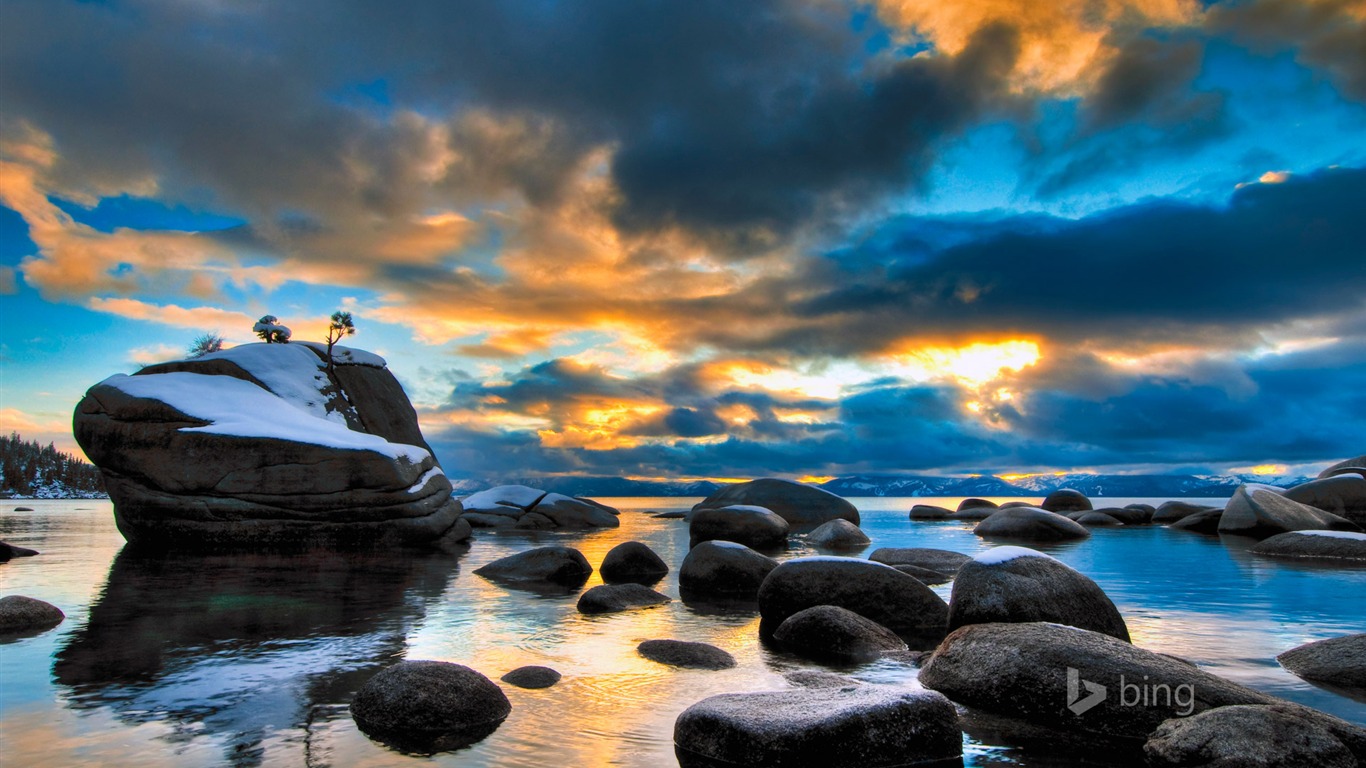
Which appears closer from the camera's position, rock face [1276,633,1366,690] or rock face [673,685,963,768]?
rock face [673,685,963,768]

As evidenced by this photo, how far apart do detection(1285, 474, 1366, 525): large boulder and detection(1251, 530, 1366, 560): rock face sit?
12.5 metres

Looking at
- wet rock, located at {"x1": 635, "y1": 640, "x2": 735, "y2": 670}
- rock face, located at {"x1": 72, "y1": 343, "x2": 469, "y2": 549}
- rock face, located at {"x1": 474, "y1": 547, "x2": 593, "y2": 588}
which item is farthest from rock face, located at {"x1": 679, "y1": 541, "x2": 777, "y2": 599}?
rock face, located at {"x1": 72, "y1": 343, "x2": 469, "y2": 549}

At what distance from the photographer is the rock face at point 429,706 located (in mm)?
5938

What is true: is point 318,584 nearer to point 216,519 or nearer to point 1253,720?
point 216,519

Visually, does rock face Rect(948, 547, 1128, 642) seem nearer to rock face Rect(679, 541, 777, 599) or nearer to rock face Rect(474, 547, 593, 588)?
rock face Rect(679, 541, 777, 599)

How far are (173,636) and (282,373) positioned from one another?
2194 cm

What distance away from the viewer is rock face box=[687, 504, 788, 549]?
26.7 m

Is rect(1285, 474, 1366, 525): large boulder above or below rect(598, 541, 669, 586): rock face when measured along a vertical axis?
above

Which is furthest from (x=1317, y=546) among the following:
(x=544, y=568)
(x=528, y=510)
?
(x=528, y=510)

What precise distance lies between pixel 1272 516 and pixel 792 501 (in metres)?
21.9

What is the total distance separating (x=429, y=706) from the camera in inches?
245

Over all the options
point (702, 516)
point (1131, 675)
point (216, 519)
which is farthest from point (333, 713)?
point (702, 516)

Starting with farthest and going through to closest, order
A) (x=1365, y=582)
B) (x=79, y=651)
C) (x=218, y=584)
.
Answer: (x=1365, y=582) → (x=218, y=584) → (x=79, y=651)

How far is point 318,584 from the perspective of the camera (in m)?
14.6
